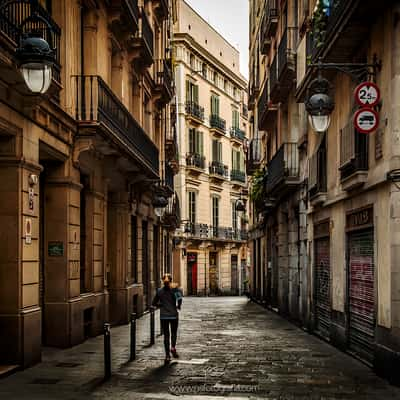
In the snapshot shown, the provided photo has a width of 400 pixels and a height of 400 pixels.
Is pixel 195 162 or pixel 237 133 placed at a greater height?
pixel 237 133

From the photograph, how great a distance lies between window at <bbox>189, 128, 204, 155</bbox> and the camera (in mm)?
52188

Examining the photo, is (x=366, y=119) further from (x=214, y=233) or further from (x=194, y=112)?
(x=214, y=233)

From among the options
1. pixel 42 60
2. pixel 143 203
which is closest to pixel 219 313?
pixel 143 203

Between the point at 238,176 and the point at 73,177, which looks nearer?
the point at 73,177

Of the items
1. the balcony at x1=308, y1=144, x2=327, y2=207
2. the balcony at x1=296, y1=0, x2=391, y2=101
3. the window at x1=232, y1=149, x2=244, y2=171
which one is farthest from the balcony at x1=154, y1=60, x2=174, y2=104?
the window at x1=232, y1=149, x2=244, y2=171

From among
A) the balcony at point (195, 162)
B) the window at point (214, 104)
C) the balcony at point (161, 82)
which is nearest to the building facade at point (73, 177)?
the balcony at point (161, 82)

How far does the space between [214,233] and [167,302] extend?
4104cm

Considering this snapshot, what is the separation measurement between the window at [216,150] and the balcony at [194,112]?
338 centimetres

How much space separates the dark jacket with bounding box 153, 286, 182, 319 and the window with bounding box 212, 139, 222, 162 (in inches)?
1642

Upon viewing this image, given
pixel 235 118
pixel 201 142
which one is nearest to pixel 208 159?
pixel 201 142

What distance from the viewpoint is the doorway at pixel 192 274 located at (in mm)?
52438

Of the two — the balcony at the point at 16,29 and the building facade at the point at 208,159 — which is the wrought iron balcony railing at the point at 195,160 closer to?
the building facade at the point at 208,159

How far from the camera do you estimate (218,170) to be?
56.5 meters

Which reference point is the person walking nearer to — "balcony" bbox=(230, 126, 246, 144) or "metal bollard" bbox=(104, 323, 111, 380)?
"metal bollard" bbox=(104, 323, 111, 380)
